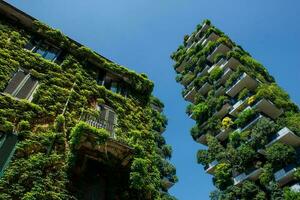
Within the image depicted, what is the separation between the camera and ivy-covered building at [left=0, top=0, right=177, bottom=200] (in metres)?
12.2

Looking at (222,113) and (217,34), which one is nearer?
(222,113)

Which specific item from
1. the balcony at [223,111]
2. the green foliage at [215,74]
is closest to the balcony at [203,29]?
the green foliage at [215,74]

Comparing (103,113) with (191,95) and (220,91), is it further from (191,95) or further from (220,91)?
(191,95)

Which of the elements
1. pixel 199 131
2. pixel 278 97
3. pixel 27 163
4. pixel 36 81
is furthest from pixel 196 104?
pixel 27 163

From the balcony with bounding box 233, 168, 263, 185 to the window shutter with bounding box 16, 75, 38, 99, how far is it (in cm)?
2330

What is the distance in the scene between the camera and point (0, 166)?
11422 mm

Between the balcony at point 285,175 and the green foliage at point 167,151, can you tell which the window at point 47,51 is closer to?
the green foliage at point 167,151

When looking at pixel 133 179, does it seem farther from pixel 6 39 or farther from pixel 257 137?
pixel 257 137

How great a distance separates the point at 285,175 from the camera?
1158 inches

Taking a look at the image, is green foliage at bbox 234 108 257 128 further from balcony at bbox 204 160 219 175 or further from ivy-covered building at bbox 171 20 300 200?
balcony at bbox 204 160 219 175

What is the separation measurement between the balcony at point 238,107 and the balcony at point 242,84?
223 centimetres

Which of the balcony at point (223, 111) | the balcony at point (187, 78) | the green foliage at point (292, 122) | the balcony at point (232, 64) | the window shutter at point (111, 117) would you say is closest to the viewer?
the window shutter at point (111, 117)

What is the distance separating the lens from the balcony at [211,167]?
1415 inches

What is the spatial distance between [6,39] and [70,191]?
27.6 feet
